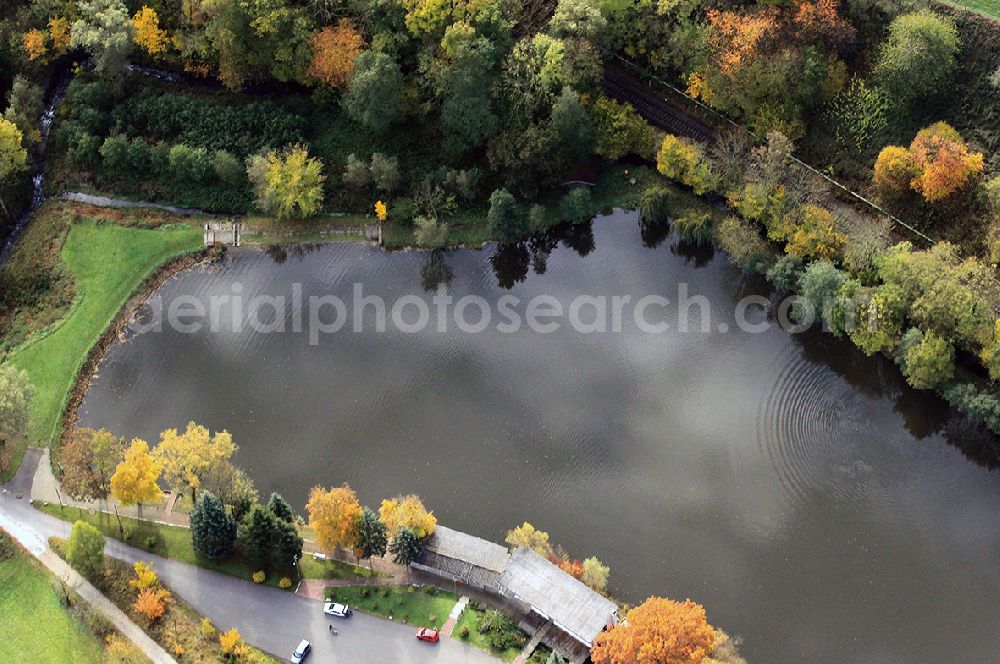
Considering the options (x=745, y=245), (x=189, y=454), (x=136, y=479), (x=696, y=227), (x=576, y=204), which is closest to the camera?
(x=136, y=479)

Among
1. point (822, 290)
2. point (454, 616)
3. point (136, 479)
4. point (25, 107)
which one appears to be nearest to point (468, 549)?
point (454, 616)

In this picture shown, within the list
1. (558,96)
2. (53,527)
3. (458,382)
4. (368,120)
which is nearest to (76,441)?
(53,527)

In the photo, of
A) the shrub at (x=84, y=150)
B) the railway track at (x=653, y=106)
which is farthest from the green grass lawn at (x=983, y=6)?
the shrub at (x=84, y=150)

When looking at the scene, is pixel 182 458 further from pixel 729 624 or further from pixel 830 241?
pixel 830 241

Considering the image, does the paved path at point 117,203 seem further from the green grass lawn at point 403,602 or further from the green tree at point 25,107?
the green grass lawn at point 403,602

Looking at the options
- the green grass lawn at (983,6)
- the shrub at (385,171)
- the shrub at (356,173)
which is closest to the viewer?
the green grass lawn at (983,6)

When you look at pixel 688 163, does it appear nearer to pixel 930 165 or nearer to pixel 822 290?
pixel 822 290

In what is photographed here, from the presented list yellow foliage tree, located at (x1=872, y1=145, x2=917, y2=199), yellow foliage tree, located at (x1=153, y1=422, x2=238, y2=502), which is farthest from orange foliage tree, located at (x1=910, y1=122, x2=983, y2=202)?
yellow foliage tree, located at (x1=153, y1=422, x2=238, y2=502)
